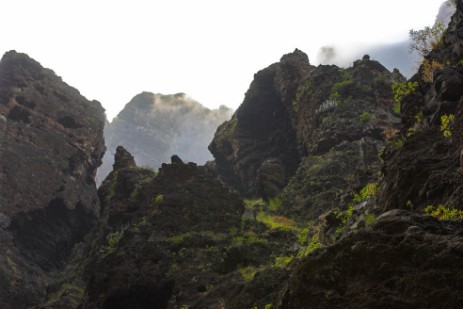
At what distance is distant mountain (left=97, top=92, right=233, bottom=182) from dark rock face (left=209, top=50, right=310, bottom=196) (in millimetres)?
88168

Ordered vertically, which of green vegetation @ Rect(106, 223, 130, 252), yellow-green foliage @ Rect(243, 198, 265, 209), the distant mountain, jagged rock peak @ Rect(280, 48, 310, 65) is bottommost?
green vegetation @ Rect(106, 223, 130, 252)

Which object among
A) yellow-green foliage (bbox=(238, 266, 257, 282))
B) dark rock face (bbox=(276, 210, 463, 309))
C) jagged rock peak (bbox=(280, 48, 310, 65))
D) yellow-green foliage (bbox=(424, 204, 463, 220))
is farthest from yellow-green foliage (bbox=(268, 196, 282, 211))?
dark rock face (bbox=(276, 210, 463, 309))

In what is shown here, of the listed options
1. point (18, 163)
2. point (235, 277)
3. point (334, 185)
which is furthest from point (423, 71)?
point (18, 163)

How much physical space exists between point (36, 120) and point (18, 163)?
303 inches

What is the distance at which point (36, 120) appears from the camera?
5741cm

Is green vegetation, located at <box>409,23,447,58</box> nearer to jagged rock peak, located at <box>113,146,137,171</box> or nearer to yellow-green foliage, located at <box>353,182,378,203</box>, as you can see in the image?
yellow-green foliage, located at <box>353,182,378,203</box>

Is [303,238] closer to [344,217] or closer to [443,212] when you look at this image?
[344,217]

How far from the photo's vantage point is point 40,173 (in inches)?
2100

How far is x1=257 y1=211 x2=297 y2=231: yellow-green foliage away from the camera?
103 feet

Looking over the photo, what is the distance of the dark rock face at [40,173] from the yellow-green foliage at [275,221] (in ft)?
76.8

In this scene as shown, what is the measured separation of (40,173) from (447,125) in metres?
49.2

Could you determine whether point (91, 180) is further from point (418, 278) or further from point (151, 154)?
point (151, 154)

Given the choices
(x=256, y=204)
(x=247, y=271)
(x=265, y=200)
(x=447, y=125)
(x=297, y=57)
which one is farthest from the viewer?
(x=297, y=57)

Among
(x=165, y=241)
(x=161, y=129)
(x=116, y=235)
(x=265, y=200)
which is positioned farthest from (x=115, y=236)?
(x=161, y=129)
